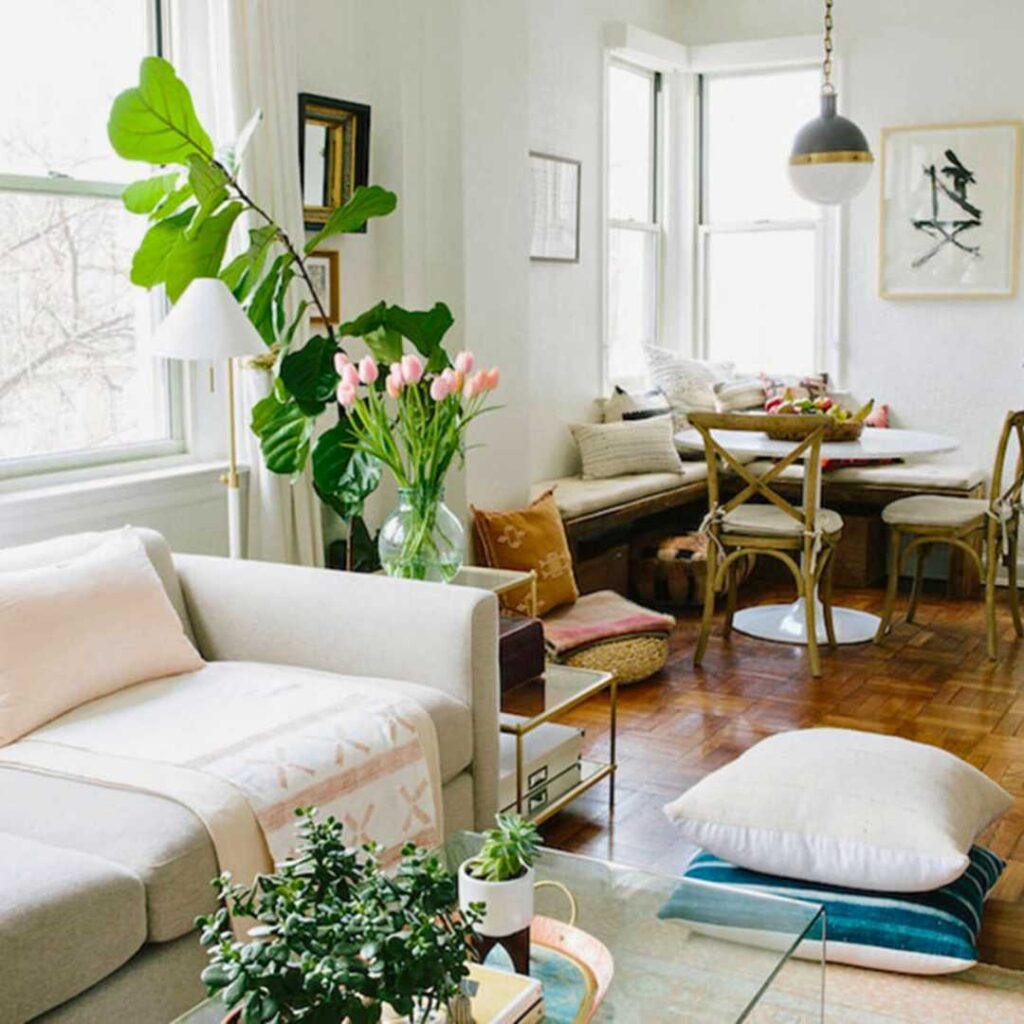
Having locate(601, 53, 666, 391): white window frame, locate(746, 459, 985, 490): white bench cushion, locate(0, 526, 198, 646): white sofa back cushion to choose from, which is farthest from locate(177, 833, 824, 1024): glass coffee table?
locate(601, 53, 666, 391): white window frame

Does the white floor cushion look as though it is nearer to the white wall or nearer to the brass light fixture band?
the brass light fixture band

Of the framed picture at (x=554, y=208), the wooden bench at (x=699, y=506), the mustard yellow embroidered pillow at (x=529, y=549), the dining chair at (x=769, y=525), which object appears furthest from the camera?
the framed picture at (x=554, y=208)

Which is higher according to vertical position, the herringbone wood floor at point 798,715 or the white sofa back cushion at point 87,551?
the white sofa back cushion at point 87,551

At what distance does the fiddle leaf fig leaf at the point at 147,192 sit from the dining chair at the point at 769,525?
6.89ft

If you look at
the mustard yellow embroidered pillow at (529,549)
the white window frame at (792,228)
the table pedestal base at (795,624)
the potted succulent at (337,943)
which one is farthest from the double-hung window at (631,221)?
the potted succulent at (337,943)

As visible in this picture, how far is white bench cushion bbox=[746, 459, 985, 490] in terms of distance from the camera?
6277 mm

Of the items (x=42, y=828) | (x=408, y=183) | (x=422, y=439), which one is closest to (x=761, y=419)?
(x=408, y=183)

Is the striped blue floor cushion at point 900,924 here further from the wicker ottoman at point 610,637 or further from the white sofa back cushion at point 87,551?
the wicker ottoman at point 610,637

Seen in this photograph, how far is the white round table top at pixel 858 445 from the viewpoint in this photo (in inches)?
211

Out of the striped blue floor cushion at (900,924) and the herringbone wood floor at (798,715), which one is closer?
the striped blue floor cushion at (900,924)

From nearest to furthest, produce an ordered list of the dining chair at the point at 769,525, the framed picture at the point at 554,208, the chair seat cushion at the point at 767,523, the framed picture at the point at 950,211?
the dining chair at the point at 769,525 → the chair seat cushion at the point at 767,523 → the framed picture at the point at 554,208 → the framed picture at the point at 950,211

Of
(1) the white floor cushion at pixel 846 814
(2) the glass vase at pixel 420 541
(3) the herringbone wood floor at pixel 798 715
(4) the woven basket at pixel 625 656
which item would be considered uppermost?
(2) the glass vase at pixel 420 541

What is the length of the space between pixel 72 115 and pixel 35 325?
0.58 m

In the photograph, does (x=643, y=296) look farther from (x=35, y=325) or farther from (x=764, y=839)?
(x=764, y=839)
